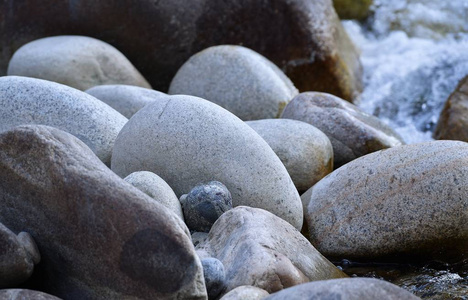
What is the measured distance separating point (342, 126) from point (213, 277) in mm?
2767

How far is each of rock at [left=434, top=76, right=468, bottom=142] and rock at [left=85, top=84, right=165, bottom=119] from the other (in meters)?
2.73

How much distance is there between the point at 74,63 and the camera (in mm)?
6406

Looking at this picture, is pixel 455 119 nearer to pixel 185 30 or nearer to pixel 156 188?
pixel 185 30

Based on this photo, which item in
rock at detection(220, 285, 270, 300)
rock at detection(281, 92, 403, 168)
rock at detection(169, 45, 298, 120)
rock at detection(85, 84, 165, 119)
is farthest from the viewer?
rock at detection(169, 45, 298, 120)

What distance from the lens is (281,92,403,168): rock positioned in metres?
5.63

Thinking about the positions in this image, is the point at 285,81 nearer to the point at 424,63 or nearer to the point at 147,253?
the point at 424,63

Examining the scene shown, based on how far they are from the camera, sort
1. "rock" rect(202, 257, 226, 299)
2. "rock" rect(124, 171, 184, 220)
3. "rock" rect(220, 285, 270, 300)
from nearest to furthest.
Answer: "rock" rect(220, 285, 270, 300) < "rock" rect(202, 257, 226, 299) < "rock" rect(124, 171, 184, 220)

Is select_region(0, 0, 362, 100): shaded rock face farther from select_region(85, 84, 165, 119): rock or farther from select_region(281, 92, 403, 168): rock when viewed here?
select_region(85, 84, 165, 119): rock

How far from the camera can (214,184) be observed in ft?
13.0

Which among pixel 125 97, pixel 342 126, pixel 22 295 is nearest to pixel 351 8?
pixel 342 126

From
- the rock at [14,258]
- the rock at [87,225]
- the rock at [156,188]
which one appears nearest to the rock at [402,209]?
the rock at [156,188]

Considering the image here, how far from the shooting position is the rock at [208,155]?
405 centimetres

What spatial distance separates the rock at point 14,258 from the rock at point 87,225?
0.11 m

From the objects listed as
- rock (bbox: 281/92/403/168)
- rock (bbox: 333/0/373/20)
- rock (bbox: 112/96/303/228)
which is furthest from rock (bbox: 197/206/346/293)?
rock (bbox: 333/0/373/20)
